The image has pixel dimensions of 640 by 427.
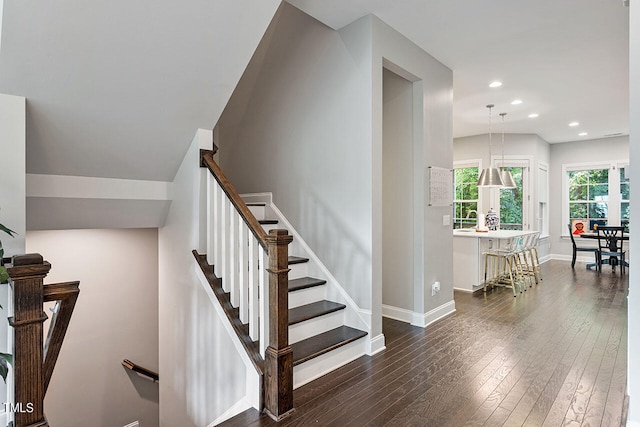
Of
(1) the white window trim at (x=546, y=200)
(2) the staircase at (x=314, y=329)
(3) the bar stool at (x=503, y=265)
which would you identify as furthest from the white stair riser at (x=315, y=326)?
(1) the white window trim at (x=546, y=200)

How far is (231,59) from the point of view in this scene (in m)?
2.43

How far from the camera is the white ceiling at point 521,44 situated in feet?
9.86

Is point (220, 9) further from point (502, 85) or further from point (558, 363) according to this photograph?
point (502, 85)

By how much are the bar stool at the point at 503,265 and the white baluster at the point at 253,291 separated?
399 cm

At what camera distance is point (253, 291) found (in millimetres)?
2332

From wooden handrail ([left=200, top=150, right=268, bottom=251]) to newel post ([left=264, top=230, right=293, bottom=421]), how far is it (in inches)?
4.3

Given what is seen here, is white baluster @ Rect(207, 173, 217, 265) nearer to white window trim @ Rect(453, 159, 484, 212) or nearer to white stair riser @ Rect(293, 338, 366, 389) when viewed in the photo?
white stair riser @ Rect(293, 338, 366, 389)

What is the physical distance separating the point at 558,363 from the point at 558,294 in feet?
8.86

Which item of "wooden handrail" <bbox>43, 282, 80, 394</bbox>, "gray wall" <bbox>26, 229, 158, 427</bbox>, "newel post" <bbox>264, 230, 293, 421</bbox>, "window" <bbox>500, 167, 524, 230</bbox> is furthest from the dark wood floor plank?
"window" <bbox>500, 167, 524, 230</bbox>

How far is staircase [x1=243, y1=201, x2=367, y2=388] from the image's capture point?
257cm

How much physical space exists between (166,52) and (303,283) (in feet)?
6.79

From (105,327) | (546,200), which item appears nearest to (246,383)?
(105,327)

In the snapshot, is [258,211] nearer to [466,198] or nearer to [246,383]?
[246,383]

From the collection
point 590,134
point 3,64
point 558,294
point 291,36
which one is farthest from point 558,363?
point 590,134
